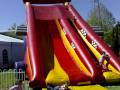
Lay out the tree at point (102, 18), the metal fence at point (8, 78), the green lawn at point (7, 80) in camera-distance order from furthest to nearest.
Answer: the tree at point (102, 18)
the green lawn at point (7, 80)
the metal fence at point (8, 78)

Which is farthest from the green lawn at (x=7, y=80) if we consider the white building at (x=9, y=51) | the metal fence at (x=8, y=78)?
the white building at (x=9, y=51)

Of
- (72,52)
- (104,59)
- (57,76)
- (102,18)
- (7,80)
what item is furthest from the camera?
(102,18)

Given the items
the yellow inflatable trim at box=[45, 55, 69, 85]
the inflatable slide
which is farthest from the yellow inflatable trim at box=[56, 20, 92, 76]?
the yellow inflatable trim at box=[45, 55, 69, 85]

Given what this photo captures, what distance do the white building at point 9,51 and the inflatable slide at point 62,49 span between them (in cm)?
1453

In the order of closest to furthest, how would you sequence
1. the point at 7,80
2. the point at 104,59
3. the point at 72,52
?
the point at 104,59
the point at 72,52
the point at 7,80

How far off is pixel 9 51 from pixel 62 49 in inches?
763

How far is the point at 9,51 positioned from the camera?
3397 centimetres

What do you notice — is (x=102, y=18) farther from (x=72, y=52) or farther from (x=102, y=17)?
(x=72, y=52)

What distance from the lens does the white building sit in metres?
32.2

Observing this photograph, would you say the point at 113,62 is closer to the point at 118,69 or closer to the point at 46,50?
the point at 118,69

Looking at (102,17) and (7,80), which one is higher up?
(102,17)

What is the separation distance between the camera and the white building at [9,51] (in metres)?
32.2

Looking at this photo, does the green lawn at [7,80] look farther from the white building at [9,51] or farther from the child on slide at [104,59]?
the white building at [9,51]

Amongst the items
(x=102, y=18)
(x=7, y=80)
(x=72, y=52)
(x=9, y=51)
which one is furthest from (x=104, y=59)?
(x=102, y=18)
